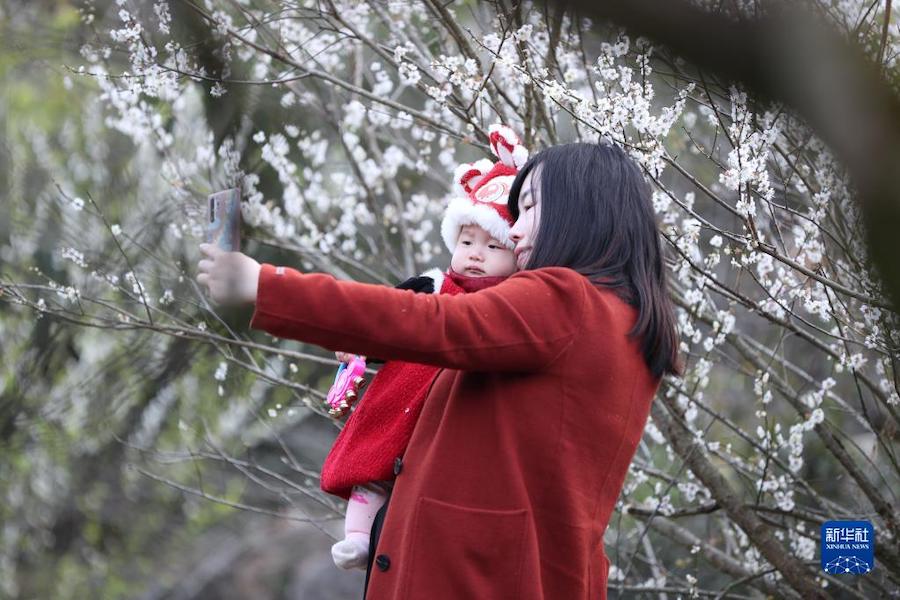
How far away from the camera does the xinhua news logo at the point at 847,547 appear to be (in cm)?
297

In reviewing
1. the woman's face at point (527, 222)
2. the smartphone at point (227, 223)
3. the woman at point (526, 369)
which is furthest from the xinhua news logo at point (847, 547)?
the smartphone at point (227, 223)

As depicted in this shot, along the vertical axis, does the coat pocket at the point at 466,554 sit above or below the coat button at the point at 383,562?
above

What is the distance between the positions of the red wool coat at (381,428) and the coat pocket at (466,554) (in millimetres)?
256

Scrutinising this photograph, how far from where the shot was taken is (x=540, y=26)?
140 inches

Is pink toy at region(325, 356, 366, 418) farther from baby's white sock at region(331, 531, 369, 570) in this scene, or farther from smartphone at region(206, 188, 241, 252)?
smartphone at region(206, 188, 241, 252)

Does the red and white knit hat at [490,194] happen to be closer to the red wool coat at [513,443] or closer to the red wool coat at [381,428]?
the red wool coat at [381,428]

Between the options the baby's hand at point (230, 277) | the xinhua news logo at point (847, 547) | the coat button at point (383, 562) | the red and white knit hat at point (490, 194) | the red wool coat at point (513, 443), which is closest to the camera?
the baby's hand at point (230, 277)

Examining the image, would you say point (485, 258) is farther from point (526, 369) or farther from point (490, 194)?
point (526, 369)

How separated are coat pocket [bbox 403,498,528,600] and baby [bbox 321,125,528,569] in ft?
0.76

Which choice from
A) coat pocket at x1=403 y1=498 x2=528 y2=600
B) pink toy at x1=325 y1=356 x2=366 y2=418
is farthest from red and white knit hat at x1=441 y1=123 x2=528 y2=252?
coat pocket at x1=403 y1=498 x2=528 y2=600

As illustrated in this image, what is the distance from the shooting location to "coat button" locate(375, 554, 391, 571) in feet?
5.91

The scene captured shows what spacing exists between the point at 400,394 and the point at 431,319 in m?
0.50

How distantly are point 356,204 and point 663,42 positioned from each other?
4.26 metres

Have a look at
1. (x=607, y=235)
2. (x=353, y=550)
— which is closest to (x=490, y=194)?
(x=607, y=235)
